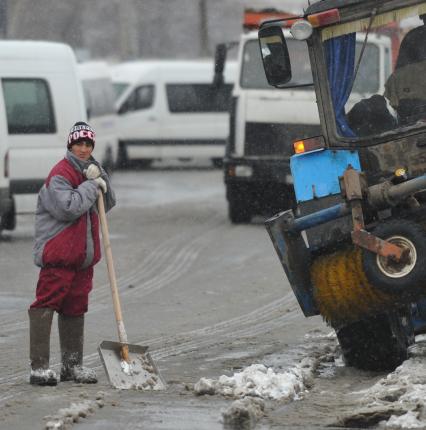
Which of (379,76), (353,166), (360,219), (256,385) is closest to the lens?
(256,385)

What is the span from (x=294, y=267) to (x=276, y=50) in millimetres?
1303

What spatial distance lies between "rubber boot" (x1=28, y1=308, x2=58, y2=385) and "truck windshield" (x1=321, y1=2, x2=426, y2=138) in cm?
213

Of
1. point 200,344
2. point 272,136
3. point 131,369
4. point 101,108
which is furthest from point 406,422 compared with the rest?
point 101,108

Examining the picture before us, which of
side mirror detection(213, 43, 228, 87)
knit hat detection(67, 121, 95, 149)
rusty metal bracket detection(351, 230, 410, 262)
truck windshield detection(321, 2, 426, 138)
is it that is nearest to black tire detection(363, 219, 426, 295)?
rusty metal bracket detection(351, 230, 410, 262)

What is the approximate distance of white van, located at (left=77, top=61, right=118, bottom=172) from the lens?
27.3 m

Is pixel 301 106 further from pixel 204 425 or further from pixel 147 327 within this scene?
pixel 204 425

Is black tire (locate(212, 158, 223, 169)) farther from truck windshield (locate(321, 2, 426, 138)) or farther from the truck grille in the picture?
truck windshield (locate(321, 2, 426, 138))

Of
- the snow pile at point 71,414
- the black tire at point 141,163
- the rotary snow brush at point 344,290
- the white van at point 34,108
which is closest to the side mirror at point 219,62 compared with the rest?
the white van at point 34,108

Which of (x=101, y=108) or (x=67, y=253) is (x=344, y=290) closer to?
(x=67, y=253)

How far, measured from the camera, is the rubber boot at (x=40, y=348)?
8875 millimetres

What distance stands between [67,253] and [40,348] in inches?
22.4

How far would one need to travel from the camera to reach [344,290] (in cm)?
898

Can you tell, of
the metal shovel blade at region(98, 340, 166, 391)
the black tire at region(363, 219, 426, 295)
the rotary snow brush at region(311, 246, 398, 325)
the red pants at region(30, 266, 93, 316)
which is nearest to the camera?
the black tire at region(363, 219, 426, 295)

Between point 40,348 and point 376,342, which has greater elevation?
point 40,348
